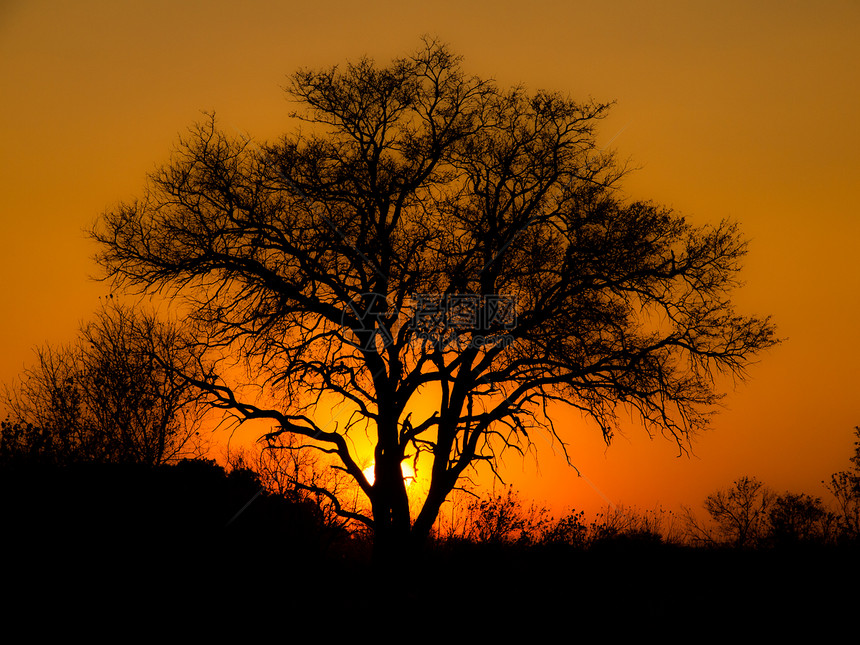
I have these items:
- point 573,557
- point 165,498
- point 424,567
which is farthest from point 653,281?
point 165,498

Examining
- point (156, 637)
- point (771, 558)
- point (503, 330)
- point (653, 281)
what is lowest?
point (156, 637)

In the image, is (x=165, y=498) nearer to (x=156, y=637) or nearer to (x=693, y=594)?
(x=156, y=637)

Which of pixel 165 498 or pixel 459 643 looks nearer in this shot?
pixel 459 643

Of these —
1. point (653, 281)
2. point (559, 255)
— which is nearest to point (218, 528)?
point (559, 255)

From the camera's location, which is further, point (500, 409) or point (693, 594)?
point (500, 409)

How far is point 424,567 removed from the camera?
13.5 meters

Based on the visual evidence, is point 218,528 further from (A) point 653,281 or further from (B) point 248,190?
(A) point 653,281

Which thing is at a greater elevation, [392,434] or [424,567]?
[392,434]

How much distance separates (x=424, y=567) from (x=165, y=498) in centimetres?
532

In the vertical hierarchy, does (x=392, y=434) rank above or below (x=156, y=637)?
above

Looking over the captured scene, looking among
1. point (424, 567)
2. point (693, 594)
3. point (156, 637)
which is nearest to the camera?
point (156, 637)

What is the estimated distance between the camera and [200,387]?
1436cm

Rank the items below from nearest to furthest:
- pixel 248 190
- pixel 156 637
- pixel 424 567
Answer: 1. pixel 156 637
2. pixel 424 567
3. pixel 248 190

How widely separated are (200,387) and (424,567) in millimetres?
5489
